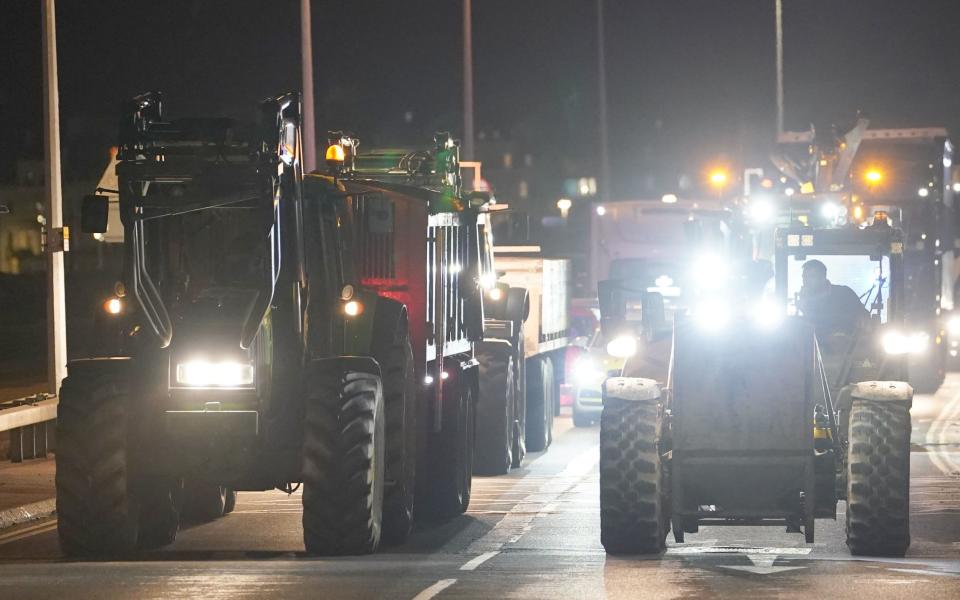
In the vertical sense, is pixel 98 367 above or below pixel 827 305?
below

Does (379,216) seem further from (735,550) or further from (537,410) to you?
A: (537,410)

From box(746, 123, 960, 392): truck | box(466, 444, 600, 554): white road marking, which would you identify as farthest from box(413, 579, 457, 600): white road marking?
box(746, 123, 960, 392): truck

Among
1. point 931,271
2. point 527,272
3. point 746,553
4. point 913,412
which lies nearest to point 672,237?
point 931,271

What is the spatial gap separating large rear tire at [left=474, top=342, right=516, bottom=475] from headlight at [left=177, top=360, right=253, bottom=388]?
783 centimetres

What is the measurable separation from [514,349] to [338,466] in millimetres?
8830

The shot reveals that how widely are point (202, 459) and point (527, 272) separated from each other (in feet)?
41.1

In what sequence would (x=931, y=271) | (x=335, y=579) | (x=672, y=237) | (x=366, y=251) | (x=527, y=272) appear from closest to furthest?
(x=335, y=579) → (x=366, y=251) → (x=527, y=272) → (x=931, y=271) → (x=672, y=237)

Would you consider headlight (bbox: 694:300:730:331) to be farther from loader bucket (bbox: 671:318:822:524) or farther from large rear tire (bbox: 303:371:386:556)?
large rear tire (bbox: 303:371:386:556)

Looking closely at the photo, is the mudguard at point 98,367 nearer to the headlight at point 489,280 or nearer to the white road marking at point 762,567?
the white road marking at point 762,567

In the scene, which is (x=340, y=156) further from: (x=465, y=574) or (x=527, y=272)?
(x=527, y=272)

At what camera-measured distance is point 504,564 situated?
13859mm

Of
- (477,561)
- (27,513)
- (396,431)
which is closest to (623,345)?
(396,431)

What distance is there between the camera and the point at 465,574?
13.2 metres

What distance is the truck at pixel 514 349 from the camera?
21922 mm
